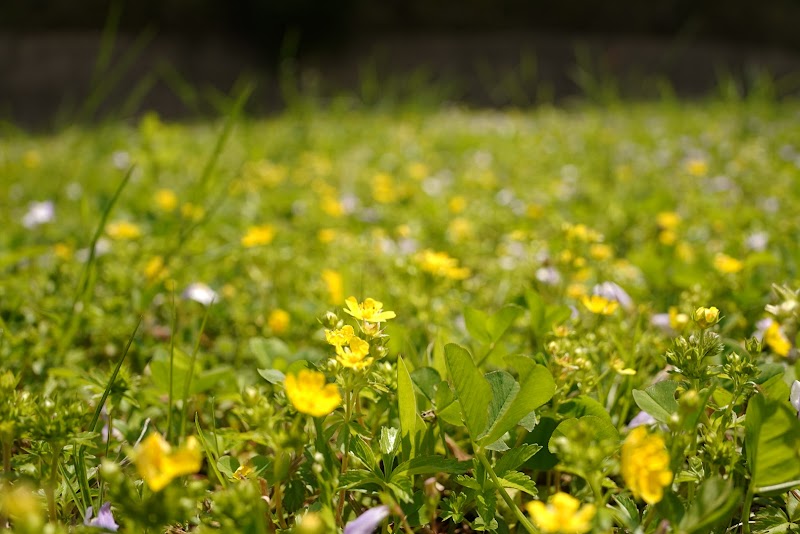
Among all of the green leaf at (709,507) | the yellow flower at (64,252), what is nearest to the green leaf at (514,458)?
the green leaf at (709,507)

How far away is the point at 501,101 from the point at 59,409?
32.6 ft

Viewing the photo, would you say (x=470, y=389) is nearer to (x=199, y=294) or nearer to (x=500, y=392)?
(x=500, y=392)

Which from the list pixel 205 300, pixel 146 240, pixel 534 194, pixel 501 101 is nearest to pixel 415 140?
pixel 534 194

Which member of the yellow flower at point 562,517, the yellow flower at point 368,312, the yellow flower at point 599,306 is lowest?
the yellow flower at point 599,306

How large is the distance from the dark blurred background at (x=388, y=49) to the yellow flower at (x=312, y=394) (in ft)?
23.8

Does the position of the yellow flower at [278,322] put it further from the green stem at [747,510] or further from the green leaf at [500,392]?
the green stem at [747,510]

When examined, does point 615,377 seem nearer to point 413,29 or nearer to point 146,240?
point 146,240

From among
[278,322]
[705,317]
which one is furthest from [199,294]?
[705,317]

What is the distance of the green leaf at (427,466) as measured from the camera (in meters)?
0.94

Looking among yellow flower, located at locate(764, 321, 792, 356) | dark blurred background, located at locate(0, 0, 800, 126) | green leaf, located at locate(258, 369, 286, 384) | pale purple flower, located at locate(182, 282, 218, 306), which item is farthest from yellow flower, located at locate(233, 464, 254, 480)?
dark blurred background, located at locate(0, 0, 800, 126)

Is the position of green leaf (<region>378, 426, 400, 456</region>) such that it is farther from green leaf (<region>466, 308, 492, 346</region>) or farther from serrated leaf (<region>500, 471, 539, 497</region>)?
green leaf (<region>466, 308, 492, 346</region>)

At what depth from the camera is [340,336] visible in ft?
3.01

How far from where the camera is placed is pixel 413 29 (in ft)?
38.5

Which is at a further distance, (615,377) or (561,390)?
(615,377)
